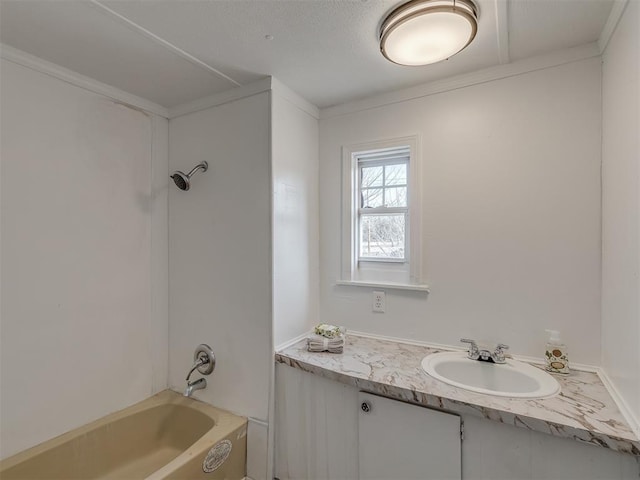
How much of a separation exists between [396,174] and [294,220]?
0.70m

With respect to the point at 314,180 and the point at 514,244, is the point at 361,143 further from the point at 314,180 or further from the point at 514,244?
the point at 514,244

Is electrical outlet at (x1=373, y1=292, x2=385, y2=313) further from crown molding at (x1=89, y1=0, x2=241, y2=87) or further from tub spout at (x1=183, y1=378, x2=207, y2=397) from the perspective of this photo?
crown molding at (x1=89, y1=0, x2=241, y2=87)

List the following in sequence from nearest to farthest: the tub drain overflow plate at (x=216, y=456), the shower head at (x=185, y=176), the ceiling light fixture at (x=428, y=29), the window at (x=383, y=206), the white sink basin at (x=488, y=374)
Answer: the ceiling light fixture at (x=428, y=29) → the white sink basin at (x=488, y=374) → the tub drain overflow plate at (x=216, y=456) → the shower head at (x=185, y=176) → the window at (x=383, y=206)

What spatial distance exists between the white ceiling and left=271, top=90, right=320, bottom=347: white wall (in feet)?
0.86

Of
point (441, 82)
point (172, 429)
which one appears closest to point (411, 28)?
point (441, 82)

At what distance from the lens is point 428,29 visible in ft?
3.90

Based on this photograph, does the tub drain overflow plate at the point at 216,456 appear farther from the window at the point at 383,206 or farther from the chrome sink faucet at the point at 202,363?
the window at the point at 383,206

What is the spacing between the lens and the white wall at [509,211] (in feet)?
4.84

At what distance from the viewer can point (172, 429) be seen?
1.94 m

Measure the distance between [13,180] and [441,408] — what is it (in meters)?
2.13

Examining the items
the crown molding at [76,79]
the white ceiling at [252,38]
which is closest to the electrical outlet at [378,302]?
the white ceiling at [252,38]

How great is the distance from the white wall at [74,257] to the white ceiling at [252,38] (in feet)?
0.89

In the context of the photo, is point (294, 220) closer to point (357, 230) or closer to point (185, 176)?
point (357, 230)

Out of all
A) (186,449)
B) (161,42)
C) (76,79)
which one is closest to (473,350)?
(186,449)
